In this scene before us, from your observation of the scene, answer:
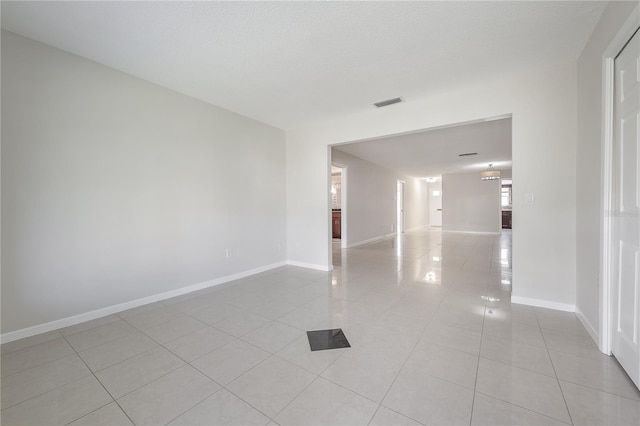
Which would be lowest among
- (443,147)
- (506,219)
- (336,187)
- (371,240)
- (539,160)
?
(371,240)

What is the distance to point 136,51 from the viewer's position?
240 cm

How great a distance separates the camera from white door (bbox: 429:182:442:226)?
1458 centimetres

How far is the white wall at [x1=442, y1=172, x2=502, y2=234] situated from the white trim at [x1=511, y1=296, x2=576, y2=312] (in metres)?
8.04

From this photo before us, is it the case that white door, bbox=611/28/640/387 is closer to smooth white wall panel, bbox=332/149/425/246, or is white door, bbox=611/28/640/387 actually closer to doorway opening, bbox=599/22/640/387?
doorway opening, bbox=599/22/640/387

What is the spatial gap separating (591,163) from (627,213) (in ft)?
2.45

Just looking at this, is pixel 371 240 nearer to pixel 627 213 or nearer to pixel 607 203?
pixel 607 203

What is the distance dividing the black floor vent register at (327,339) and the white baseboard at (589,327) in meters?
1.94

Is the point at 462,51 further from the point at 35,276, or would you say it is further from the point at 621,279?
the point at 35,276

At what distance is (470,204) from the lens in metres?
10.1

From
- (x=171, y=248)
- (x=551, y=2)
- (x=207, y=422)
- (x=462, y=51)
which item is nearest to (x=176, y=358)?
(x=207, y=422)

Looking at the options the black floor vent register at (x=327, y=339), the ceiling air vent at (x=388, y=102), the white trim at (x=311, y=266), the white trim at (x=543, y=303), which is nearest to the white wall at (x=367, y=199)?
the white trim at (x=311, y=266)

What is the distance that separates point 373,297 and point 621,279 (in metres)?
2.04

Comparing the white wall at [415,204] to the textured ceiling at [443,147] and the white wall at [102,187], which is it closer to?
the textured ceiling at [443,147]

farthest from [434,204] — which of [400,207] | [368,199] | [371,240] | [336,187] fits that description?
[368,199]
